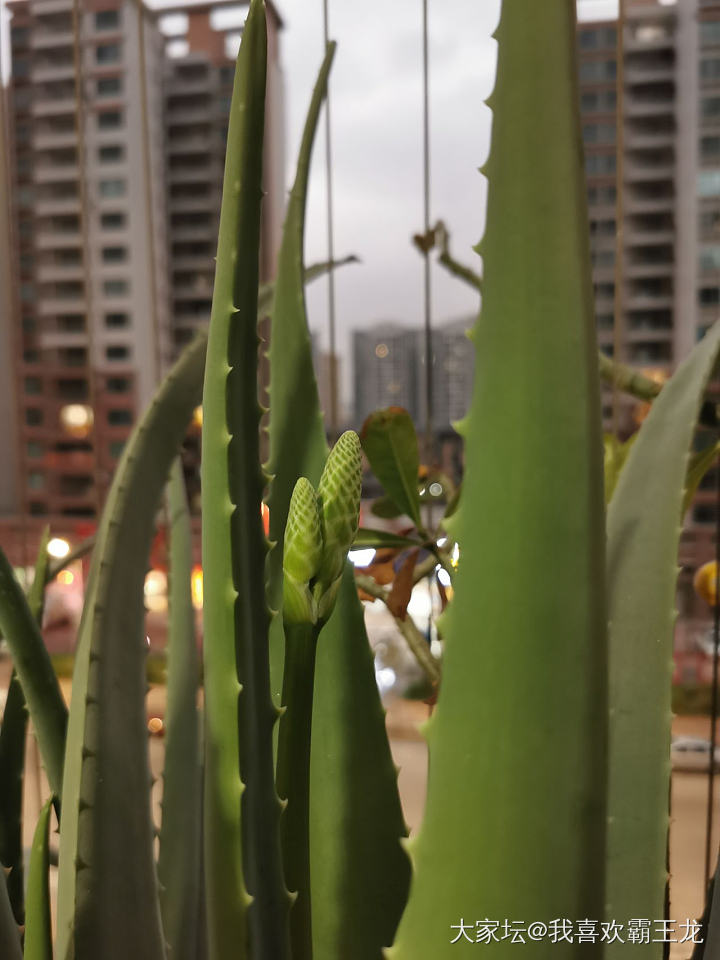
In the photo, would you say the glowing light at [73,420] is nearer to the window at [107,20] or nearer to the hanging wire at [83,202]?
the window at [107,20]

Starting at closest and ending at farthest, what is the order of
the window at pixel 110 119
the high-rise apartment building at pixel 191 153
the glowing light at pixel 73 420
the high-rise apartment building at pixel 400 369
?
the high-rise apartment building at pixel 400 369
the glowing light at pixel 73 420
the window at pixel 110 119
the high-rise apartment building at pixel 191 153

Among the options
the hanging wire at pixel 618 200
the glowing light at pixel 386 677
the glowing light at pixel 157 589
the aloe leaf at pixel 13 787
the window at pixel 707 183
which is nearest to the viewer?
the aloe leaf at pixel 13 787

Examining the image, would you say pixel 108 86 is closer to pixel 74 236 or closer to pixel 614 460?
pixel 74 236

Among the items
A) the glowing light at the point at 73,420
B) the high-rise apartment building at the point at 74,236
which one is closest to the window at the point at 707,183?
the high-rise apartment building at the point at 74,236

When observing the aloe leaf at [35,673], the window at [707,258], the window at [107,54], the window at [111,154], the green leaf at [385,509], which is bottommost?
the aloe leaf at [35,673]

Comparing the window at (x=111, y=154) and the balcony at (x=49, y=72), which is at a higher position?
the balcony at (x=49, y=72)

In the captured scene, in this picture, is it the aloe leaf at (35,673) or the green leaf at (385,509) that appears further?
the green leaf at (385,509)
